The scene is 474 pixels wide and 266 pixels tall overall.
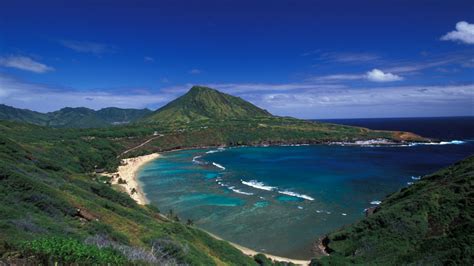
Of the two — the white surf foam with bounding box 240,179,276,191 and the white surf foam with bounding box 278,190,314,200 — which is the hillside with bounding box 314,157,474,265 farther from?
the white surf foam with bounding box 240,179,276,191

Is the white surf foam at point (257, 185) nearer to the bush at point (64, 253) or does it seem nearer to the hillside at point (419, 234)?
the hillside at point (419, 234)

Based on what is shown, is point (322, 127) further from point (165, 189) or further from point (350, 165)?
point (165, 189)

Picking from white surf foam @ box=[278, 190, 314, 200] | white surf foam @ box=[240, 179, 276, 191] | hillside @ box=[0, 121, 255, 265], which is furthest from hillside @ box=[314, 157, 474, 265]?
white surf foam @ box=[240, 179, 276, 191]

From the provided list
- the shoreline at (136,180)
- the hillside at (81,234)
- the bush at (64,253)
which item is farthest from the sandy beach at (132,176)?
the bush at (64,253)

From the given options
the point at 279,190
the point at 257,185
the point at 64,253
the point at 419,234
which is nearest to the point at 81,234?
the point at 64,253

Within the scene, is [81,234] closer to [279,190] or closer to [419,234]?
[419,234]

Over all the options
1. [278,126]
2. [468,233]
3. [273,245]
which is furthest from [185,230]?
[278,126]

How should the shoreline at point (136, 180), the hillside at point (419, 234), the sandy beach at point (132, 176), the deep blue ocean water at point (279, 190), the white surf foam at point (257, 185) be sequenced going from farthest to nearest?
the white surf foam at point (257, 185) → the sandy beach at point (132, 176) → the deep blue ocean water at point (279, 190) → the shoreline at point (136, 180) → the hillside at point (419, 234)

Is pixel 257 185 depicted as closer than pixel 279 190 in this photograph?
No
